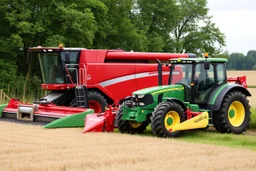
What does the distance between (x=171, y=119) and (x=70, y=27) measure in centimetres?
2077

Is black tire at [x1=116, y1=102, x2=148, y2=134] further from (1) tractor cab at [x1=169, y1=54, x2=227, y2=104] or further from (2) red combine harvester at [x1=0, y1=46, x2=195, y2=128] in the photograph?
(2) red combine harvester at [x1=0, y1=46, x2=195, y2=128]

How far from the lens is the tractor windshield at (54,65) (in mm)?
19328

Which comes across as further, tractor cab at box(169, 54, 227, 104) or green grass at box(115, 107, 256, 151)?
tractor cab at box(169, 54, 227, 104)

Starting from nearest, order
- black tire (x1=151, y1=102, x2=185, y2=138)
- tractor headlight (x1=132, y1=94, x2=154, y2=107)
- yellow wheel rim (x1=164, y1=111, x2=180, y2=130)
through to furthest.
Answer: black tire (x1=151, y1=102, x2=185, y2=138)
yellow wheel rim (x1=164, y1=111, x2=180, y2=130)
tractor headlight (x1=132, y1=94, x2=154, y2=107)

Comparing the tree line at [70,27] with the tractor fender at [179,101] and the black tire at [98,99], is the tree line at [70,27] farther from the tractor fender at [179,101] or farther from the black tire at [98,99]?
the tractor fender at [179,101]

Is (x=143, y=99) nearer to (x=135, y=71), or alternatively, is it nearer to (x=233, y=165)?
(x=233, y=165)

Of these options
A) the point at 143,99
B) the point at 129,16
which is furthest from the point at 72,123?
the point at 129,16

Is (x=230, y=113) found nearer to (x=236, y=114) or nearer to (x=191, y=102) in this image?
(x=236, y=114)

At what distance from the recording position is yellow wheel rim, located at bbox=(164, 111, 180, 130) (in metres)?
12.9

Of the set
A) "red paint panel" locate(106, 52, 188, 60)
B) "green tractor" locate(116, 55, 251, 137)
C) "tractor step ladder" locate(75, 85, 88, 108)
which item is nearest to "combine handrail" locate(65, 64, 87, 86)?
"tractor step ladder" locate(75, 85, 88, 108)

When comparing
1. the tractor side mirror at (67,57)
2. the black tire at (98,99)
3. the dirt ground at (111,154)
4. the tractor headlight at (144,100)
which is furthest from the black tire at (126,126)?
the tractor side mirror at (67,57)

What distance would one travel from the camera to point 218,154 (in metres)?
10.1

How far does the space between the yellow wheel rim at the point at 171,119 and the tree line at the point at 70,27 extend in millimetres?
17992

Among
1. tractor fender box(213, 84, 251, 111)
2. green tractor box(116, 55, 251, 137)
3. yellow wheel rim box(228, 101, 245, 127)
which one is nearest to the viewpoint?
green tractor box(116, 55, 251, 137)
